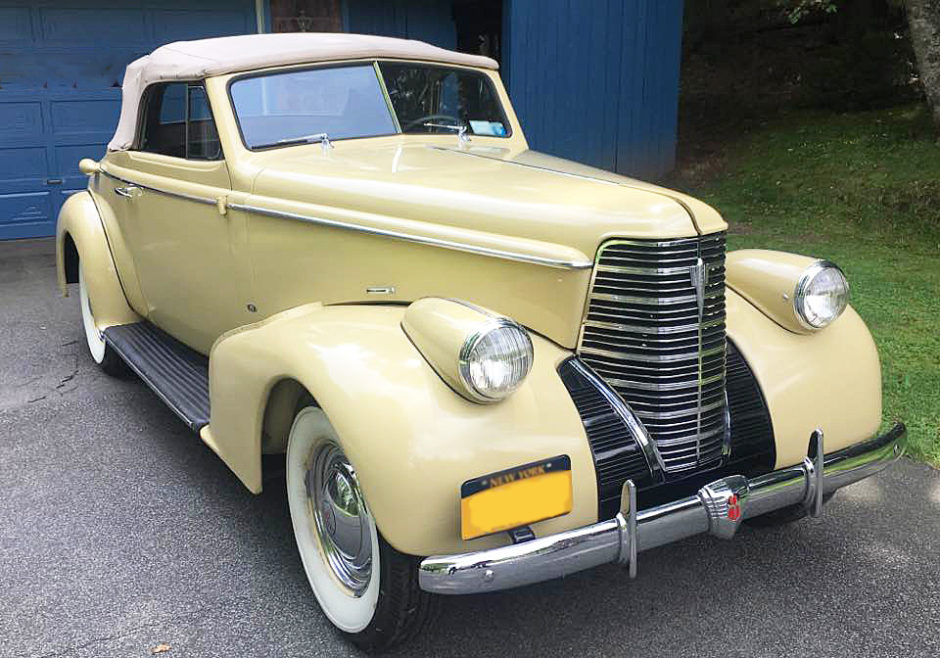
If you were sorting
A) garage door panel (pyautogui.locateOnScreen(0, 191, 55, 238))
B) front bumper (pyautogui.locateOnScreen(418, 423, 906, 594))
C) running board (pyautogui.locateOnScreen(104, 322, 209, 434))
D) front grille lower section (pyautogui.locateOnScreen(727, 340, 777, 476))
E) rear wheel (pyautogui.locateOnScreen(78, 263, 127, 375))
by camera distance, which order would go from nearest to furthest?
front bumper (pyautogui.locateOnScreen(418, 423, 906, 594)) < front grille lower section (pyautogui.locateOnScreen(727, 340, 777, 476)) < running board (pyautogui.locateOnScreen(104, 322, 209, 434)) < rear wheel (pyautogui.locateOnScreen(78, 263, 127, 375)) < garage door panel (pyautogui.locateOnScreen(0, 191, 55, 238))

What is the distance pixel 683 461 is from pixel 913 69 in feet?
36.1

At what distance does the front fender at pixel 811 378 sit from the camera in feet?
8.81

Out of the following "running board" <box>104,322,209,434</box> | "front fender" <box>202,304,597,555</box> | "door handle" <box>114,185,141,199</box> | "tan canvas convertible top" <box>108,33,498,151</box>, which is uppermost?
"tan canvas convertible top" <box>108,33,498,151</box>

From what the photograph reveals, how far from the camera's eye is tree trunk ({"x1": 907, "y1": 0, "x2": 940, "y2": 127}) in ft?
27.8

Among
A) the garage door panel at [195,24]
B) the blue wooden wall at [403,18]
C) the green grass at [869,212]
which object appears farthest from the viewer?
the blue wooden wall at [403,18]

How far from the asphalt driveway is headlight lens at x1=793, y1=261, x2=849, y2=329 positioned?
2.81ft

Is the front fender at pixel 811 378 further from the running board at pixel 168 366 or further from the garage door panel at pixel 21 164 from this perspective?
the garage door panel at pixel 21 164

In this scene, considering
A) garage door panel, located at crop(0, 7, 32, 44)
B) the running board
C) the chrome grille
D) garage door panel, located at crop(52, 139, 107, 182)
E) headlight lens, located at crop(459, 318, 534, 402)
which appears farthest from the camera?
garage door panel, located at crop(52, 139, 107, 182)

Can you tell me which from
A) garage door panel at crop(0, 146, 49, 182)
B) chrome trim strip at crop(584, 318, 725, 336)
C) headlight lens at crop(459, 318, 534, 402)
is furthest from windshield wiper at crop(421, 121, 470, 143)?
garage door panel at crop(0, 146, 49, 182)

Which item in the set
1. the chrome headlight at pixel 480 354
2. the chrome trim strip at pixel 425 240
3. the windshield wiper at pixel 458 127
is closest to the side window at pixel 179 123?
the chrome trim strip at pixel 425 240

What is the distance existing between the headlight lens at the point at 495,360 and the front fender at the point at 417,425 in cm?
6

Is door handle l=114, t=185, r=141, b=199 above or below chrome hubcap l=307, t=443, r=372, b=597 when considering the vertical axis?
above

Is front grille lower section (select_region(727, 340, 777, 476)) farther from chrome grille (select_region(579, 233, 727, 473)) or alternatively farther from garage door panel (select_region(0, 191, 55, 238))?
garage door panel (select_region(0, 191, 55, 238))

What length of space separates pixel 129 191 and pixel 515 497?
3021 millimetres
